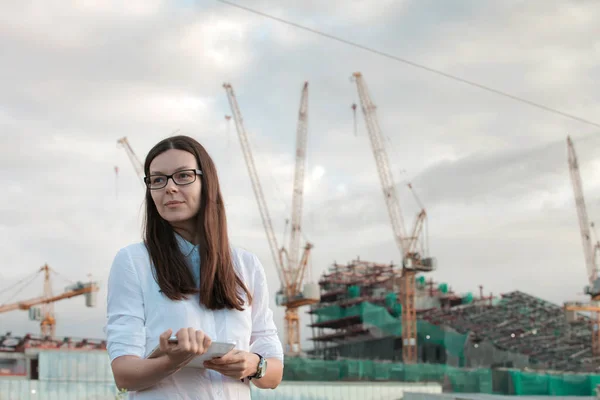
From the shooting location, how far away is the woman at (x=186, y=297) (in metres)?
2.46

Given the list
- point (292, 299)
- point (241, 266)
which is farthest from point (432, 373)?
point (241, 266)

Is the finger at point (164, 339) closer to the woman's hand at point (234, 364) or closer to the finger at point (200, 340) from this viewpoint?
the finger at point (200, 340)

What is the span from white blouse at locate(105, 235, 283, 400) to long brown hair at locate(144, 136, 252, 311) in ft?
0.10

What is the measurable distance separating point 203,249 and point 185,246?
8 centimetres

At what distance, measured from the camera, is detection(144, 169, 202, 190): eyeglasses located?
9.04ft

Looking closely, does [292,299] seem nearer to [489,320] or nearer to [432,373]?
[489,320]

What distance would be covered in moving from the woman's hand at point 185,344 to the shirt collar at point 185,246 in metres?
0.50

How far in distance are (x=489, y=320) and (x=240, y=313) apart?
351ft

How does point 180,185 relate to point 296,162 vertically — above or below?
below

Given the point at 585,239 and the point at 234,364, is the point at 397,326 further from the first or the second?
the point at 234,364

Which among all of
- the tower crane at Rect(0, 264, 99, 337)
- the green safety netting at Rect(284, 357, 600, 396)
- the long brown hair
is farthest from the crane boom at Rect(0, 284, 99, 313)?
the long brown hair

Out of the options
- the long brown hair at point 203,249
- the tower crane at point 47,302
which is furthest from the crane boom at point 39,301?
the long brown hair at point 203,249

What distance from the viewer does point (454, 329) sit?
10406 centimetres

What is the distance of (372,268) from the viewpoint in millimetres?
117875
